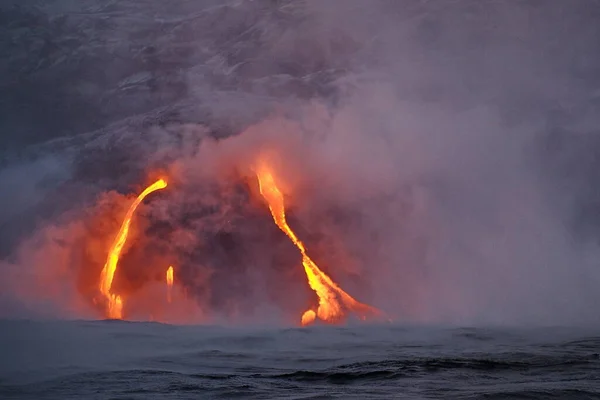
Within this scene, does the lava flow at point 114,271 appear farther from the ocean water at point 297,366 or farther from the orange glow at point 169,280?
the ocean water at point 297,366

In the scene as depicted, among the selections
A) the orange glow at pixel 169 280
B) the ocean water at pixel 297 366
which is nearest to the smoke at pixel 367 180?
the orange glow at pixel 169 280

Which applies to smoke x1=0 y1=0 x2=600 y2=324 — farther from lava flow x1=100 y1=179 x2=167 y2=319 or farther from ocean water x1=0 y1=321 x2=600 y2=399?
ocean water x1=0 y1=321 x2=600 y2=399

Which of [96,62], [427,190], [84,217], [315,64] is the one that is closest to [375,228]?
[427,190]

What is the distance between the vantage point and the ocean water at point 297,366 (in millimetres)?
11711

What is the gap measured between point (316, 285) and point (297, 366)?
69.7 ft

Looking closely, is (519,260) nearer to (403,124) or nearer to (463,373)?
(403,124)

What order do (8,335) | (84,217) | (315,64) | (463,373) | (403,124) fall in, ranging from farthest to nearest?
(315,64), (403,124), (84,217), (8,335), (463,373)

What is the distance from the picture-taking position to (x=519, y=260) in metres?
40.6

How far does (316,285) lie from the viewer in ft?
123

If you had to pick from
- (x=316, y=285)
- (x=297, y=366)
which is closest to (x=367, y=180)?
(x=316, y=285)

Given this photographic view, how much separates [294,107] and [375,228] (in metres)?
9.24

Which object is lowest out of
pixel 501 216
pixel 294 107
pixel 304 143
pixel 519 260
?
pixel 519 260

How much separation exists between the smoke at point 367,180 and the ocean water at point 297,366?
14.8 metres

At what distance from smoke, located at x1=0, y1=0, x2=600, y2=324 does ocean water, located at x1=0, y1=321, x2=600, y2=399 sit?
14779 millimetres
